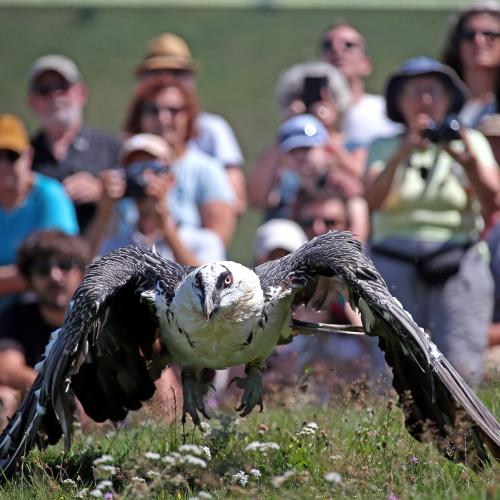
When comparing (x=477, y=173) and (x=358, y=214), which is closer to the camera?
(x=477, y=173)

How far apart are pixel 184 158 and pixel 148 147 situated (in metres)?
0.52

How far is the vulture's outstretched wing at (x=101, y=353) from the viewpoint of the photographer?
6441mm

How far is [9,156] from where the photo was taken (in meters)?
10.1

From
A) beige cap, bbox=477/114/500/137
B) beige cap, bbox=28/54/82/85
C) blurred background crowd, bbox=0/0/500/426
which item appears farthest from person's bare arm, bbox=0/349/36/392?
beige cap, bbox=477/114/500/137

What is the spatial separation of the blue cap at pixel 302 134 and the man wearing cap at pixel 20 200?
190 centimetres

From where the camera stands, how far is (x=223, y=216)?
10.2 meters

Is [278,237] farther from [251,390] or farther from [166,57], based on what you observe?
[166,57]

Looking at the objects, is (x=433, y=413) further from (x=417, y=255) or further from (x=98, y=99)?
(x=98, y=99)

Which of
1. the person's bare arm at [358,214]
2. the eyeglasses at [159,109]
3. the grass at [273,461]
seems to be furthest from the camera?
the eyeglasses at [159,109]

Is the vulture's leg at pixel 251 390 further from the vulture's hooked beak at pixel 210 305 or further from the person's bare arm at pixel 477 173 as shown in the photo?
the person's bare arm at pixel 477 173

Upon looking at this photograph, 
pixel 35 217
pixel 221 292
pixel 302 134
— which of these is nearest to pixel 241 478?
pixel 221 292

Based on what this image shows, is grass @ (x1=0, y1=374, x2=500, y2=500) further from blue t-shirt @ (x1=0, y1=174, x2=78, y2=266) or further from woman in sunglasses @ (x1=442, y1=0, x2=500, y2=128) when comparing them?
woman in sunglasses @ (x1=442, y1=0, x2=500, y2=128)

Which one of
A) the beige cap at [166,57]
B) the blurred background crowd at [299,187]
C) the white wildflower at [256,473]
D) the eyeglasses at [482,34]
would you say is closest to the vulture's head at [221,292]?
the white wildflower at [256,473]

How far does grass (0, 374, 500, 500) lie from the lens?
5.81 m
